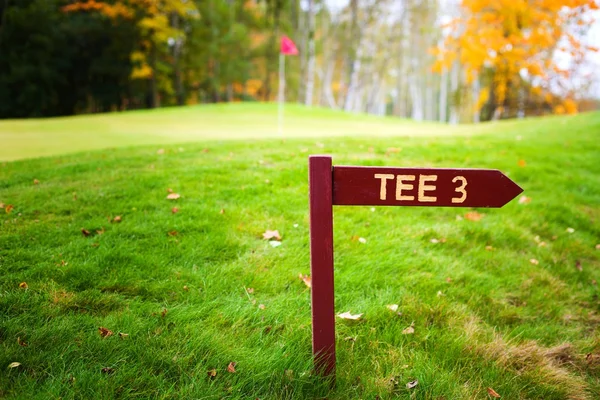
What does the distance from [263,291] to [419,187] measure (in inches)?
57.4

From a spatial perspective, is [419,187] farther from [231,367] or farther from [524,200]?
[524,200]

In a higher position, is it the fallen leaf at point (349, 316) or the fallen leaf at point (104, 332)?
the fallen leaf at point (104, 332)

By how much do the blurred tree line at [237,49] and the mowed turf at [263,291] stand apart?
1637cm

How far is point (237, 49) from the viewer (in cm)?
3391

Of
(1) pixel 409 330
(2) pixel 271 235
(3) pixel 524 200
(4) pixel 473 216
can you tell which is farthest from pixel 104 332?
(3) pixel 524 200

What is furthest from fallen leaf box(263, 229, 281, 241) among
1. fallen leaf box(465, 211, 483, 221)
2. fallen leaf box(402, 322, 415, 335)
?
fallen leaf box(465, 211, 483, 221)

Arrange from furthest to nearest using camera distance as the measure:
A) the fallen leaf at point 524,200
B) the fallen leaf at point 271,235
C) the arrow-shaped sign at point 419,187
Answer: the fallen leaf at point 524,200, the fallen leaf at point 271,235, the arrow-shaped sign at point 419,187

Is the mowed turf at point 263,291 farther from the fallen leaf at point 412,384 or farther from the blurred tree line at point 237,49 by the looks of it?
the blurred tree line at point 237,49

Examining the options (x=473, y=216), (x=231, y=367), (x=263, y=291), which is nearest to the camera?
(x=231, y=367)

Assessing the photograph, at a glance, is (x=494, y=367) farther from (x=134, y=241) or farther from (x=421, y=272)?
(x=134, y=241)

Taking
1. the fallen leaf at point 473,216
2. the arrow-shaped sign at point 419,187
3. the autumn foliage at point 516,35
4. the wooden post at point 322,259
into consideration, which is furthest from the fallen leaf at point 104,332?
the autumn foliage at point 516,35

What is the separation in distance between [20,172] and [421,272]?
4.83m

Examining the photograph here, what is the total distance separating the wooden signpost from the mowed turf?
769mm

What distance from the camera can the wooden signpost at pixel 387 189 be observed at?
6.34 feet
